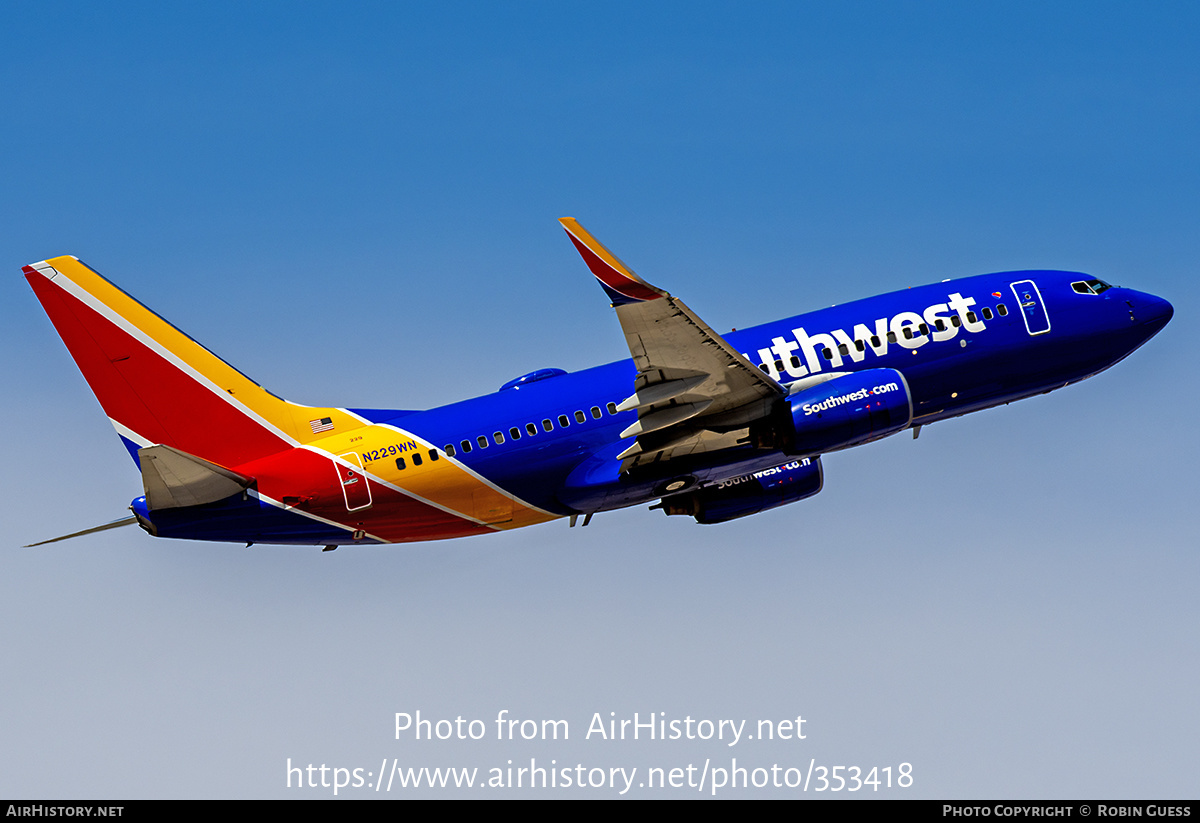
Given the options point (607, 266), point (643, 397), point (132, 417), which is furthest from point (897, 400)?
point (132, 417)

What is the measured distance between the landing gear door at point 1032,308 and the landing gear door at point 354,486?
24332 mm

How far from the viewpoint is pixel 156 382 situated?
49.8 meters

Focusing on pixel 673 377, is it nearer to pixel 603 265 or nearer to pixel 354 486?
pixel 603 265

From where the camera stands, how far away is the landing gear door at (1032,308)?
53406mm

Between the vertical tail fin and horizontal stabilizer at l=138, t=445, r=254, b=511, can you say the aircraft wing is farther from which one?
horizontal stabilizer at l=138, t=445, r=254, b=511

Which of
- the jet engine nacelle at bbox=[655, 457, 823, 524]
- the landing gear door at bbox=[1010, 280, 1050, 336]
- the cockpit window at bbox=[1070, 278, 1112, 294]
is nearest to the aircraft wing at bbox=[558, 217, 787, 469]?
the jet engine nacelle at bbox=[655, 457, 823, 524]

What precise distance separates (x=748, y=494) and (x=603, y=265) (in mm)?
15588

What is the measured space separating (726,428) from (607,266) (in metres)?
8.87

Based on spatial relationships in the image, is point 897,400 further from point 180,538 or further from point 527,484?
point 180,538

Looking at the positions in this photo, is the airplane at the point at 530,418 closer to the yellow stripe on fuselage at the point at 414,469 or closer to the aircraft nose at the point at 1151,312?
the yellow stripe on fuselage at the point at 414,469

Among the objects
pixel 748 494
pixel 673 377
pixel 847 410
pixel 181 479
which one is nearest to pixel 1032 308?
pixel 847 410

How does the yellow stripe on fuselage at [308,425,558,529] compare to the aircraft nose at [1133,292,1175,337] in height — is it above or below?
below

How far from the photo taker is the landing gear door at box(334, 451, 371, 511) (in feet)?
163

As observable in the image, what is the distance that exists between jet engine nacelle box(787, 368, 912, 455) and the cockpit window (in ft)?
31.6
